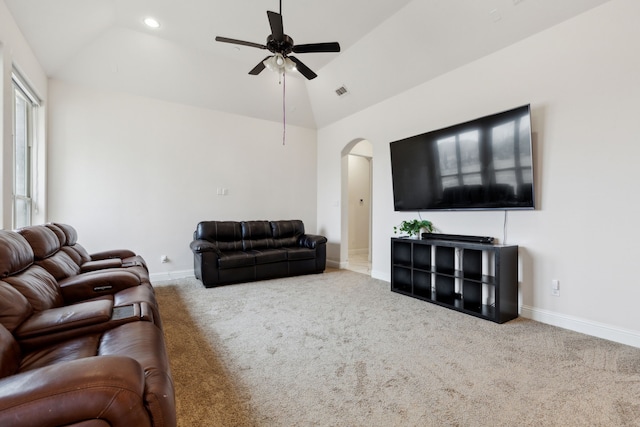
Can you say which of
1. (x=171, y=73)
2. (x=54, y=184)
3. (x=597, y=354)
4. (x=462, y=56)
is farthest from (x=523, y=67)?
(x=54, y=184)

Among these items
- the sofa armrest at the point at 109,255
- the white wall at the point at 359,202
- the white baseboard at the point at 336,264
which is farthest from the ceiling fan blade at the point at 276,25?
the white wall at the point at 359,202

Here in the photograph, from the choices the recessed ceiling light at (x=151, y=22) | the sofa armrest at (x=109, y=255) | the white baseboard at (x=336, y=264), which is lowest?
the white baseboard at (x=336, y=264)

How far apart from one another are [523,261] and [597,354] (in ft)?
3.31

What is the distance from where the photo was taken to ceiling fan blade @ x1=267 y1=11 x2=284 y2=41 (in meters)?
2.46

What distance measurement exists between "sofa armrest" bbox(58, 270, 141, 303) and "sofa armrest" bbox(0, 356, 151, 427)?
151cm

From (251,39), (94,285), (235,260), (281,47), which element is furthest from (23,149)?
(281,47)

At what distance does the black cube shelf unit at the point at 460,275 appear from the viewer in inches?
116

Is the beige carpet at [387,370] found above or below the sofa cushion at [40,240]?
below

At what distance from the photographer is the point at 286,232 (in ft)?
18.0

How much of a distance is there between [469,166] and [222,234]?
3.78 m

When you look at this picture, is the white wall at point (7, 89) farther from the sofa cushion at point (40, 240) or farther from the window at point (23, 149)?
the sofa cushion at point (40, 240)

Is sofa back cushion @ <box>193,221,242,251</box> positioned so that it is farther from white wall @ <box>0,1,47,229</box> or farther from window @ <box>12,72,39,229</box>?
white wall @ <box>0,1,47,229</box>

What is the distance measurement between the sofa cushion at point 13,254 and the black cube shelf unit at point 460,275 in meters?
3.65

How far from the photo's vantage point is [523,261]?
3.09m
